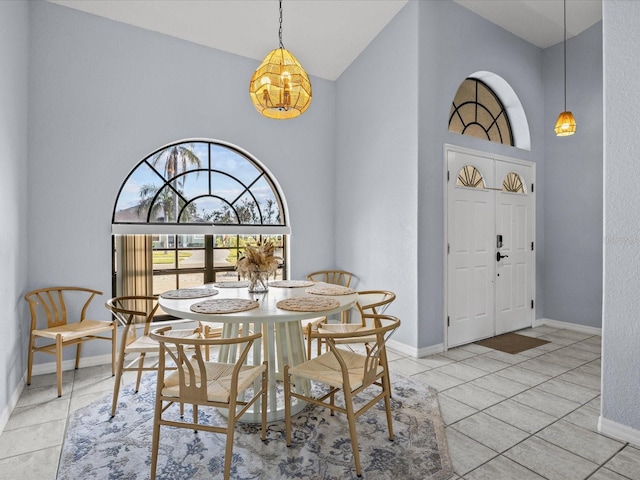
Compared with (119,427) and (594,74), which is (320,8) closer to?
→ (594,74)

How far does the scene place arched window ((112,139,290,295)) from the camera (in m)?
3.76

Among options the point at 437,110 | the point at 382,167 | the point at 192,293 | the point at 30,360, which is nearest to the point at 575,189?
the point at 437,110

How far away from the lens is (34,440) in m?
2.22

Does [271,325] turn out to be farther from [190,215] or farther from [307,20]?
[307,20]

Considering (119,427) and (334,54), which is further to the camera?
(334,54)

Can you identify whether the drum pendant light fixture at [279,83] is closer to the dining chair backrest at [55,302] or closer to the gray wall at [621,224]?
the gray wall at [621,224]

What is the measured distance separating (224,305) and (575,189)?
466 centimetres

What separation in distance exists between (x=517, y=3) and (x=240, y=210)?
153 inches

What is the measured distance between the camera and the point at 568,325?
479 centimetres

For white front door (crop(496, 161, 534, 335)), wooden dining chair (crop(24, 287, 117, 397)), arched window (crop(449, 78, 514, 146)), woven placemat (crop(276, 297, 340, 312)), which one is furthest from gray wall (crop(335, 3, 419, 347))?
wooden dining chair (crop(24, 287, 117, 397))

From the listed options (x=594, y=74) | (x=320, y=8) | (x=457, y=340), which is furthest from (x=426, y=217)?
(x=594, y=74)

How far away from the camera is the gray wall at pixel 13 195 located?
2.52 metres

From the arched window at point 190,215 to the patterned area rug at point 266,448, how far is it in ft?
5.17

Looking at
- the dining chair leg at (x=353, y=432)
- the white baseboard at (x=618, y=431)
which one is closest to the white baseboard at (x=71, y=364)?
the dining chair leg at (x=353, y=432)
